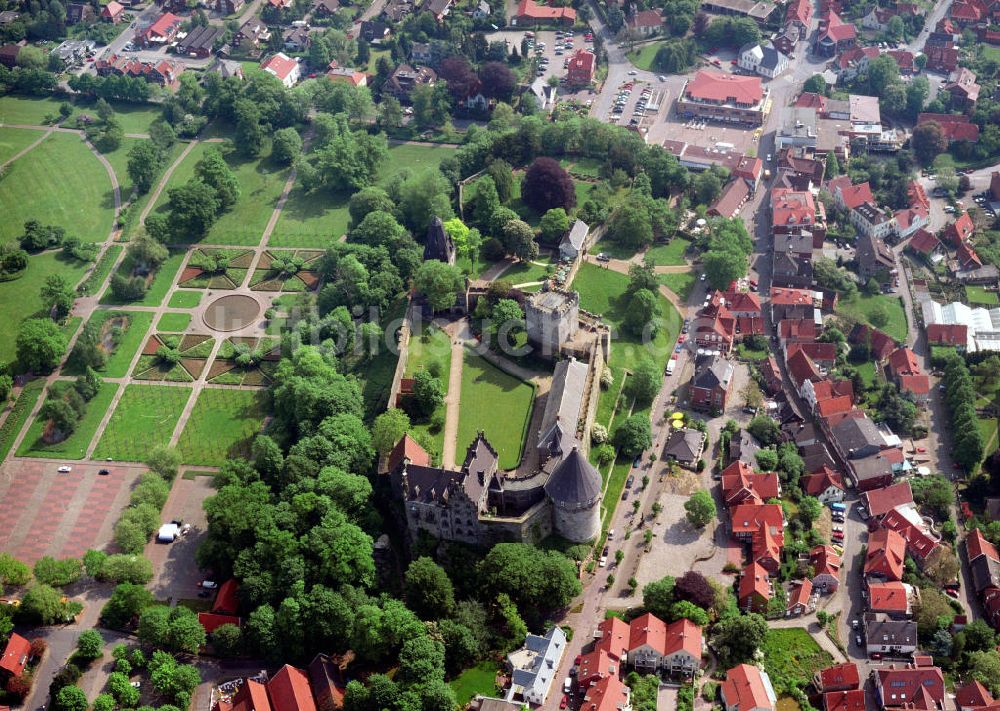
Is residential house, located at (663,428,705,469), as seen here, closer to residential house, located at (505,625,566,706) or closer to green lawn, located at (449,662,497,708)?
residential house, located at (505,625,566,706)

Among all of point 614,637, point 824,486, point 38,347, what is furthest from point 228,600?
point 824,486

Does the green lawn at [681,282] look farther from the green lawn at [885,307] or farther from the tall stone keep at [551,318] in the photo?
the tall stone keep at [551,318]

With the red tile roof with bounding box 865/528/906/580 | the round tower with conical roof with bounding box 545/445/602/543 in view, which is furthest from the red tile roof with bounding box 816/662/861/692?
the round tower with conical roof with bounding box 545/445/602/543

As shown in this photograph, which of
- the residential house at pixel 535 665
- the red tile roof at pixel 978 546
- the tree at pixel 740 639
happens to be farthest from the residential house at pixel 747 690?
the red tile roof at pixel 978 546

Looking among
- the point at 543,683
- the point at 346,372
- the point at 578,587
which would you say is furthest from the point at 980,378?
the point at 346,372

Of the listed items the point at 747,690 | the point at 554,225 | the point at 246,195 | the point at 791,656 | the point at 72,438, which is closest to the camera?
the point at 747,690

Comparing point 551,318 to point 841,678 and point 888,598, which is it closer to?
point 888,598
